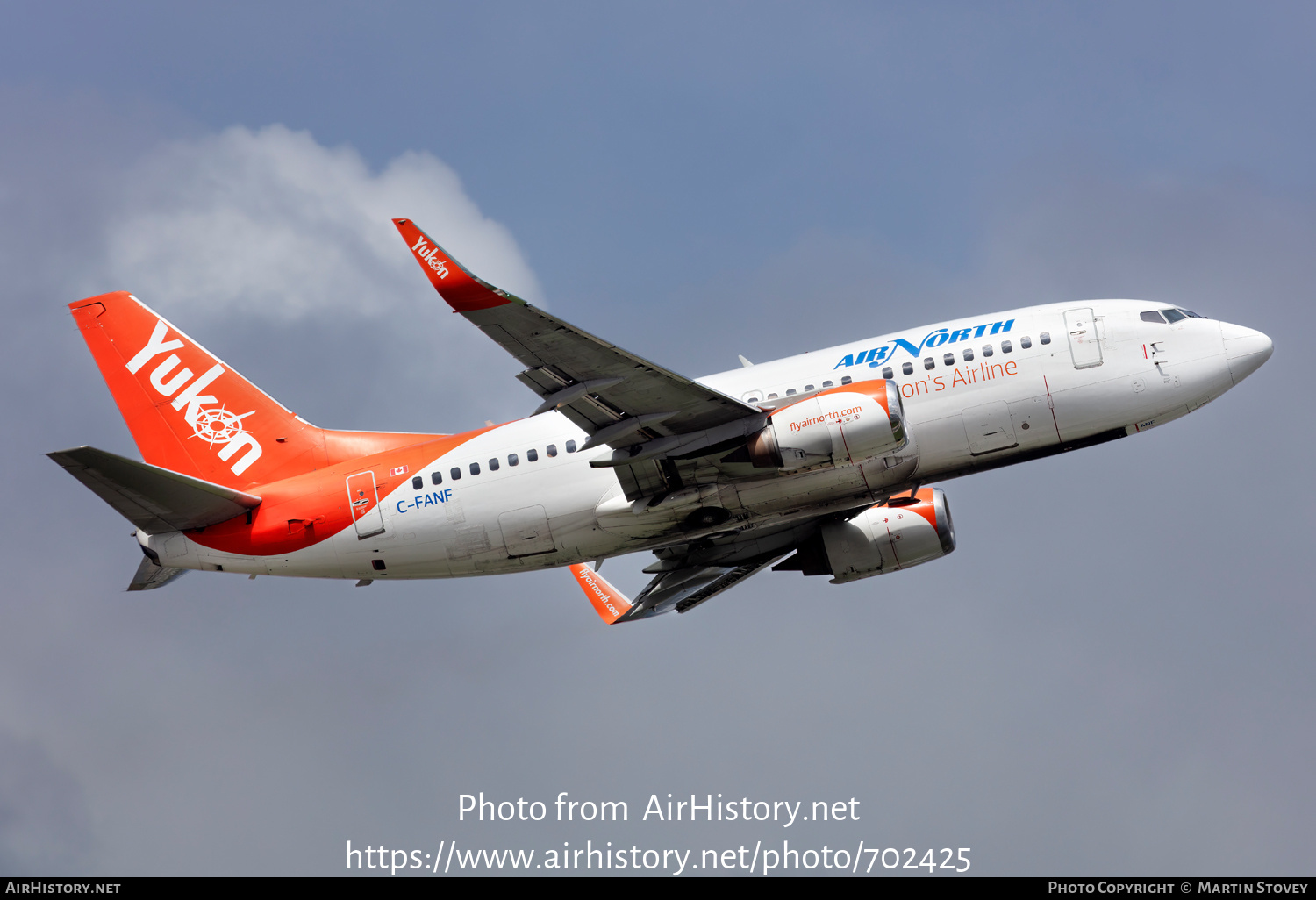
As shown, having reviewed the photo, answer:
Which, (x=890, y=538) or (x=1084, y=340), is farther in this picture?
(x=890, y=538)

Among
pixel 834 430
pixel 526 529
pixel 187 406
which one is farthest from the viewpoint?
pixel 187 406

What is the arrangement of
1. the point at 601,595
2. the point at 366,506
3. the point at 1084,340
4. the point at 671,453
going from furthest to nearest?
the point at 601,595, the point at 366,506, the point at 1084,340, the point at 671,453

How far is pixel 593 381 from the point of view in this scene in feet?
99.2

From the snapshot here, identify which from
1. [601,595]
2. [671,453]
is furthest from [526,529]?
[601,595]

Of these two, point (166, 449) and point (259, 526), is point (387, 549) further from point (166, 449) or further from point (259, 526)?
point (166, 449)

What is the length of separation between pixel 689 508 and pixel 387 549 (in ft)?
A: 29.5

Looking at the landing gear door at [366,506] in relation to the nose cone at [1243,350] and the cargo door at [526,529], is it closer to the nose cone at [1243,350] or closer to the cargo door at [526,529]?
the cargo door at [526,529]

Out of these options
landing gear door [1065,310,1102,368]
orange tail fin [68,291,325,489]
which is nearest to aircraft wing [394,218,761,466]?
landing gear door [1065,310,1102,368]

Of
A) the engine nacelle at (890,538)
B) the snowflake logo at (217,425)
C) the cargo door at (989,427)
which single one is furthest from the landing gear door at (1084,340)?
the snowflake logo at (217,425)

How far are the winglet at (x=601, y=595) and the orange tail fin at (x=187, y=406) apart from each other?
10.6 metres

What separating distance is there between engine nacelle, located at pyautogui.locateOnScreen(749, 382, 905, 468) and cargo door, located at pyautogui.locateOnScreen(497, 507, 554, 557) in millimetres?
6605

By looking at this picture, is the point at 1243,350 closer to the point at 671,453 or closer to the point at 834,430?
the point at 834,430

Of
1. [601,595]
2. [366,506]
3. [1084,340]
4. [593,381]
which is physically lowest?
[601,595]

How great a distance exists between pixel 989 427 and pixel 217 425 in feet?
79.0
